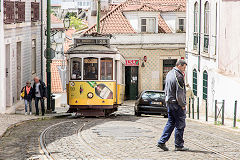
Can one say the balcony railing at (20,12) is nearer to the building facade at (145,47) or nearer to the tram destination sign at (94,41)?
the tram destination sign at (94,41)

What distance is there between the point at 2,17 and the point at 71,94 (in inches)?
157

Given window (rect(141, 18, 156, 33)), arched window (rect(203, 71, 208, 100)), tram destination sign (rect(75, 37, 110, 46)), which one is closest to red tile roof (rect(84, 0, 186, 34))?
window (rect(141, 18, 156, 33))

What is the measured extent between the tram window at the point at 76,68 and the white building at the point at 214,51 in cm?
650

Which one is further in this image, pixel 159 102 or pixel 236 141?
pixel 159 102

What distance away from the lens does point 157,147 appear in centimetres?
1170

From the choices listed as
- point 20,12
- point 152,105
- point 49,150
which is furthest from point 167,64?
point 49,150

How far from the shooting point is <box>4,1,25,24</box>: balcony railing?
21.7 m

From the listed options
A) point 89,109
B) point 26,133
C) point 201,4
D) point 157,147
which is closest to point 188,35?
point 201,4

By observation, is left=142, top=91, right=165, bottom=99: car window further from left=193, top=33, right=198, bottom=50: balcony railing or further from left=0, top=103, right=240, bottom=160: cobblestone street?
left=193, top=33, right=198, bottom=50: balcony railing

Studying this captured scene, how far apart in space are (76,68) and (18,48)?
532 cm

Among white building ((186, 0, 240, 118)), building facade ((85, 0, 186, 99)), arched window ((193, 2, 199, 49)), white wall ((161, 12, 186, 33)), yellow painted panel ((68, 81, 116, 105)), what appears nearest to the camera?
yellow painted panel ((68, 81, 116, 105))

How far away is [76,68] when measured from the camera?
21734 millimetres

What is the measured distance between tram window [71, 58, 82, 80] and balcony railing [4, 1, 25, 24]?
307 cm

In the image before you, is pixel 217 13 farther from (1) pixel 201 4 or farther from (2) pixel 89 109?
(2) pixel 89 109
